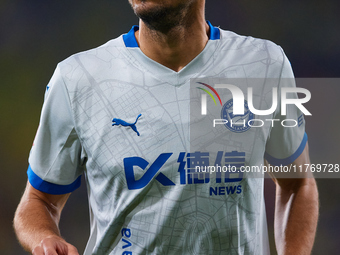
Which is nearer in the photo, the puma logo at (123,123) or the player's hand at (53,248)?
the player's hand at (53,248)

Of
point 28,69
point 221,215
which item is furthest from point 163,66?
point 28,69

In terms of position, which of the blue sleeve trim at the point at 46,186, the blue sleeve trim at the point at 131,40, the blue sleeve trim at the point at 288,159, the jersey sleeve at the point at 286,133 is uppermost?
the blue sleeve trim at the point at 131,40

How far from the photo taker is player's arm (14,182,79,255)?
0.87m

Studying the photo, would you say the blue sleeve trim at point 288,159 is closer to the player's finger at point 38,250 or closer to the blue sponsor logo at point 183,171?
the blue sponsor logo at point 183,171

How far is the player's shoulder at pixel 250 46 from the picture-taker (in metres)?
1.05

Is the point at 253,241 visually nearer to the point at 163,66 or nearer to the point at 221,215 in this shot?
the point at 221,215

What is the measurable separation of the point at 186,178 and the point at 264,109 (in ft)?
0.77

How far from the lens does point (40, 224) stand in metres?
0.99

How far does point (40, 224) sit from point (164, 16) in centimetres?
51

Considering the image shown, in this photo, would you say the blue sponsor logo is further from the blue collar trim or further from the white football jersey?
the blue collar trim

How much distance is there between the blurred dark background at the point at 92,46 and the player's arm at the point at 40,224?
4.90 ft

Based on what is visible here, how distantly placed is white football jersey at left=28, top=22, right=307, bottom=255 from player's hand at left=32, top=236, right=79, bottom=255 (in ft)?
A: 0.38

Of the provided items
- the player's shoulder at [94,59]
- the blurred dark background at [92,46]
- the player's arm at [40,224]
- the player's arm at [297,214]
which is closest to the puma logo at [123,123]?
the player's shoulder at [94,59]

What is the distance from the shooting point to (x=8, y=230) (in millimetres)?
2551
